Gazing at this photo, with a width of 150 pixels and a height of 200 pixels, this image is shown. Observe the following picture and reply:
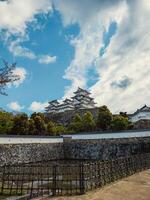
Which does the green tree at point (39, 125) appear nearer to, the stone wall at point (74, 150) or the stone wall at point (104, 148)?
the stone wall at point (74, 150)

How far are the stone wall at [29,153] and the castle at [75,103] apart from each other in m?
39.5

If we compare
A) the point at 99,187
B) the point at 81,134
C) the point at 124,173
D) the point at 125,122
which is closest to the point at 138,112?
the point at 125,122

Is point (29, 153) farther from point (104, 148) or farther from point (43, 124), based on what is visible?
point (43, 124)

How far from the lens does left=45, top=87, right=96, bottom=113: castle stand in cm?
6942

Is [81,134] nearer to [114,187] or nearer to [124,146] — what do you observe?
[124,146]

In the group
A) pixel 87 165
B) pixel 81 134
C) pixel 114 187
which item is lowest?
pixel 114 187

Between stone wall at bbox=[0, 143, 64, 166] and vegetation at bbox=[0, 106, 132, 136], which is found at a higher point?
vegetation at bbox=[0, 106, 132, 136]

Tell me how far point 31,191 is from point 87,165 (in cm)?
172

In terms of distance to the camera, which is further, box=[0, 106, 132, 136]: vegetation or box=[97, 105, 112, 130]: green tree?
box=[97, 105, 112, 130]: green tree

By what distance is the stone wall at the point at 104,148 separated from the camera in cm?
2602

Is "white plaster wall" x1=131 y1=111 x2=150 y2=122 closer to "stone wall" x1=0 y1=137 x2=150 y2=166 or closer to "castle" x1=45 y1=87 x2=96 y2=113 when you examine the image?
"stone wall" x1=0 y1=137 x2=150 y2=166

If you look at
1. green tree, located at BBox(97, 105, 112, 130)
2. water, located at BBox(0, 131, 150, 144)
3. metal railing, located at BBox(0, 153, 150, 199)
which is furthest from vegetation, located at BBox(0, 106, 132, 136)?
metal railing, located at BBox(0, 153, 150, 199)

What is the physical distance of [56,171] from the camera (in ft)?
30.4

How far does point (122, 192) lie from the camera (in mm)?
9570
